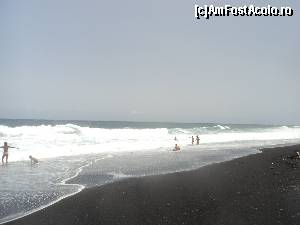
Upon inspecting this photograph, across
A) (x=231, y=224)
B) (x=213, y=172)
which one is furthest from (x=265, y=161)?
(x=231, y=224)

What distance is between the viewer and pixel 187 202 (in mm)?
10578

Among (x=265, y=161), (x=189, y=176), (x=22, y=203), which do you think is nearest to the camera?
(x=22, y=203)

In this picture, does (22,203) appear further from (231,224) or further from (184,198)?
(231,224)

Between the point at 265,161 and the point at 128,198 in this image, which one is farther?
the point at 265,161

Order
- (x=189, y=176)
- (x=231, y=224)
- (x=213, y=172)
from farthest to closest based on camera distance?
(x=213, y=172) < (x=189, y=176) < (x=231, y=224)

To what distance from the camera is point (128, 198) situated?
11.4 m

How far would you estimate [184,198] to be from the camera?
437 inches

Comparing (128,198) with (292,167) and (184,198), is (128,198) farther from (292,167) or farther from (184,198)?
(292,167)

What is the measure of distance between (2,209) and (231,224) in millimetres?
6173

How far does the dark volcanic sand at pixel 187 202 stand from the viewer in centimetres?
898

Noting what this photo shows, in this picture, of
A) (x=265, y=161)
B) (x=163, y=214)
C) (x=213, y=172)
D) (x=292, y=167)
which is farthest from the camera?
(x=265, y=161)

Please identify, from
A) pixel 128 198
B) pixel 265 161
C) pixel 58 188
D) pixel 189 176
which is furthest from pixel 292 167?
pixel 58 188

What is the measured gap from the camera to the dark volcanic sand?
8977 millimetres

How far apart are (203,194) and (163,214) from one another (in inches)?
102
